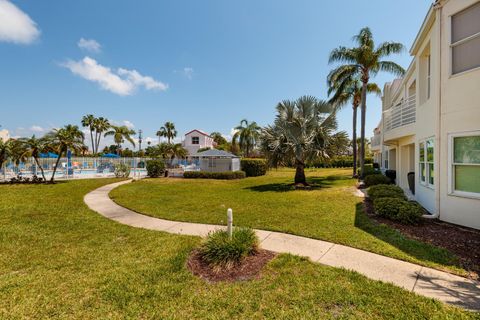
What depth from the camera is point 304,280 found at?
3.74 metres

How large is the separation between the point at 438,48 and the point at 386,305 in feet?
25.3

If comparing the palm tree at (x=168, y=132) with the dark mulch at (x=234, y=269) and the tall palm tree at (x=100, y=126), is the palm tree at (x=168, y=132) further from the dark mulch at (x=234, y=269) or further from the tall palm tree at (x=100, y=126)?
the dark mulch at (x=234, y=269)

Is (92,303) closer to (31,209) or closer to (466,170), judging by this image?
(31,209)

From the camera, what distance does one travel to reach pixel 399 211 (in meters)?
6.80

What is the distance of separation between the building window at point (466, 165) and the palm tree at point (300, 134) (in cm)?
777

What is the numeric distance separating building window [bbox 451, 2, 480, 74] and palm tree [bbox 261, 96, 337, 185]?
26.5 feet

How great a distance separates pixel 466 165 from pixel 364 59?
13597 millimetres

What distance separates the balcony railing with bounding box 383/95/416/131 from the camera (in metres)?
10.9

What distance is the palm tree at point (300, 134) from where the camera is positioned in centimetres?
1452

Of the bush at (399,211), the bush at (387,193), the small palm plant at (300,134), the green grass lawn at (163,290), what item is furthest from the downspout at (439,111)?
the small palm plant at (300,134)

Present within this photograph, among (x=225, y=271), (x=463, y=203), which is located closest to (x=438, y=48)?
(x=463, y=203)

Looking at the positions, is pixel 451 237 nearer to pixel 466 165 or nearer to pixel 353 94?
pixel 466 165

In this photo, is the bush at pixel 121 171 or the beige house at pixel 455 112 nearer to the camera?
the beige house at pixel 455 112

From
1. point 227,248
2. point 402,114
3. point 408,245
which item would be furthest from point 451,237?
point 402,114
